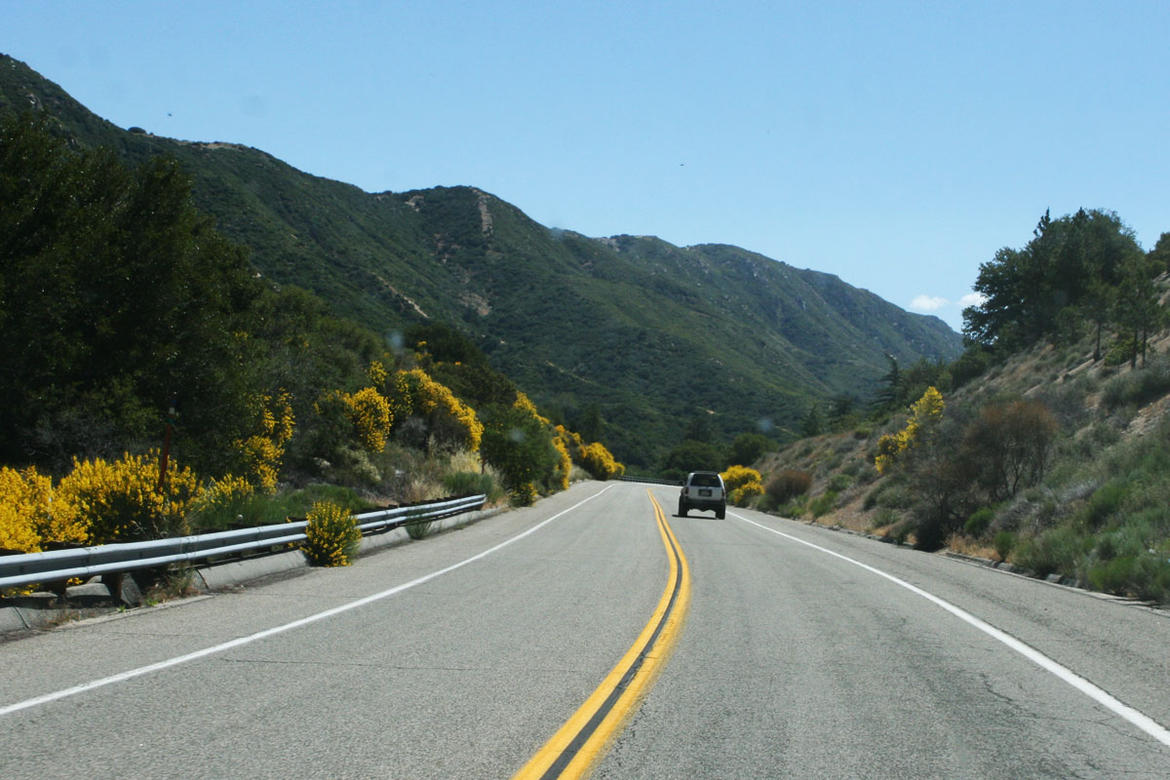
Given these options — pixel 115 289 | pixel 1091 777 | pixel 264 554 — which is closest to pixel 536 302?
pixel 115 289

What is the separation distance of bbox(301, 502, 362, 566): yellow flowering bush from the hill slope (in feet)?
209

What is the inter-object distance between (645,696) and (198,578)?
282 inches

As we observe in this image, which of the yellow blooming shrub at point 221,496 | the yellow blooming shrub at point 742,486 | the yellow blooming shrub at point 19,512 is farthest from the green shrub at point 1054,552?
the yellow blooming shrub at point 742,486

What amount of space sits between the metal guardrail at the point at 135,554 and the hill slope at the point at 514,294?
65337mm

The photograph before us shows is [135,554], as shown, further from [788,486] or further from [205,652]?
[788,486]

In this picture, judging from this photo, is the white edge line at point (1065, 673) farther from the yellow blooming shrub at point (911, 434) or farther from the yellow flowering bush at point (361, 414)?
the yellow flowering bush at point (361, 414)

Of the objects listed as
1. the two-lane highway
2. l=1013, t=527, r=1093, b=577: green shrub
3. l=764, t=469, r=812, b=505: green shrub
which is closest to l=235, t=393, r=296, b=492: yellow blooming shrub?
the two-lane highway

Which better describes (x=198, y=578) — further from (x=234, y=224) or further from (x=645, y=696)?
(x=234, y=224)

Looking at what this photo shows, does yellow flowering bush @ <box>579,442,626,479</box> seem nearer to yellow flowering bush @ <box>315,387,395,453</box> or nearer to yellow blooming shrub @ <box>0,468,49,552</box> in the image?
yellow flowering bush @ <box>315,387,395,453</box>

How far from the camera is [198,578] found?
11.5 metres

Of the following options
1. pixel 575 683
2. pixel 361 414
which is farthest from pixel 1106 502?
pixel 361 414

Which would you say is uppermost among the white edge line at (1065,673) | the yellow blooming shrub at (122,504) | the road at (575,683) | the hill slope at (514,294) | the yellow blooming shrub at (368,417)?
the hill slope at (514,294)

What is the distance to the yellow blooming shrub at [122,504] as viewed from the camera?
11.3 meters

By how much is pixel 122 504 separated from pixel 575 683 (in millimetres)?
7376
